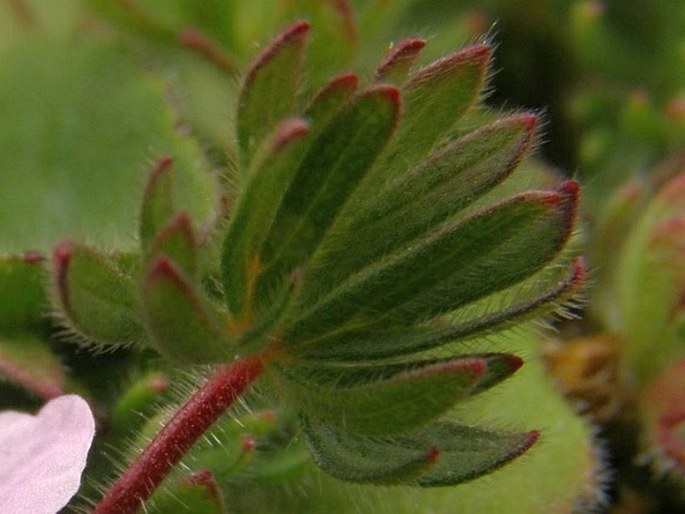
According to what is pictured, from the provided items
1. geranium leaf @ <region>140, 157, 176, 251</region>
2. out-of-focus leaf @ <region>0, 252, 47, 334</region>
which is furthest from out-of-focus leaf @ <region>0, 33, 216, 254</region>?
geranium leaf @ <region>140, 157, 176, 251</region>

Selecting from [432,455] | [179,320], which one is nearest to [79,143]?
[179,320]

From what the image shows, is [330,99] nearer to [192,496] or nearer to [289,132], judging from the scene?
[289,132]

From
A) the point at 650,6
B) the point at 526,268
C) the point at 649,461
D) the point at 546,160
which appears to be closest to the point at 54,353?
the point at 526,268

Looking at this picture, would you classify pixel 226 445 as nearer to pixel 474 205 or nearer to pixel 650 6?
Result: pixel 474 205

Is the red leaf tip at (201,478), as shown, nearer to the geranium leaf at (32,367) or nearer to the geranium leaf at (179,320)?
the geranium leaf at (179,320)

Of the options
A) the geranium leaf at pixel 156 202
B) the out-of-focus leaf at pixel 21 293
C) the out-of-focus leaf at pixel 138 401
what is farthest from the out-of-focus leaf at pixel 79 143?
the geranium leaf at pixel 156 202
